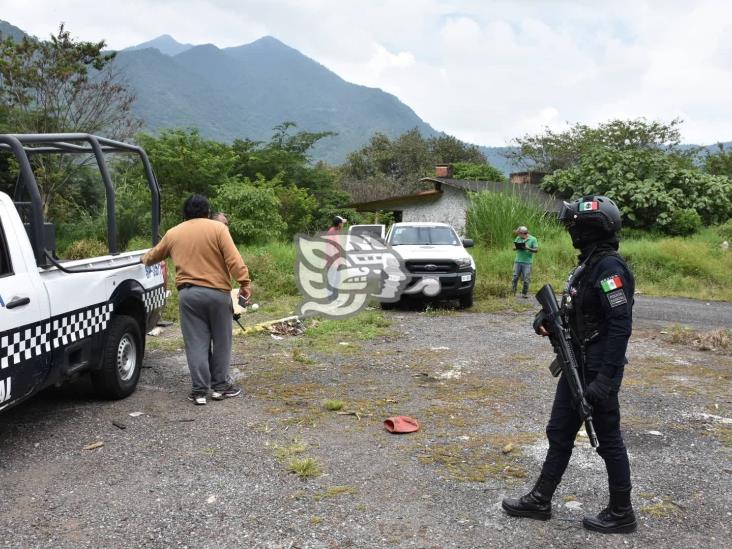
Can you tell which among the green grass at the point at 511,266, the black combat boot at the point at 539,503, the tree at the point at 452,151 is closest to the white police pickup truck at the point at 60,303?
the black combat boot at the point at 539,503

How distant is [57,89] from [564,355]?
Result: 69.7 ft

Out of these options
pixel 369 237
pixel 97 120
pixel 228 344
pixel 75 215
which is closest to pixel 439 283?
pixel 369 237

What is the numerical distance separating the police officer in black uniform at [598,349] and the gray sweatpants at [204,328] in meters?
2.98

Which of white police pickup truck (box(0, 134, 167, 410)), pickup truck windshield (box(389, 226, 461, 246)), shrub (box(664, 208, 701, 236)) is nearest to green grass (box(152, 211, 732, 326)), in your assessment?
shrub (box(664, 208, 701, 236))

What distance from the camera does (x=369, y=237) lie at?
43.0 ft

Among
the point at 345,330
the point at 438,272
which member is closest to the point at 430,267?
the point at 438,272

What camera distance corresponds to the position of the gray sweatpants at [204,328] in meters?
5.45

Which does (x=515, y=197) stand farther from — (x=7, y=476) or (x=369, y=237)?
(x=7, y=476)

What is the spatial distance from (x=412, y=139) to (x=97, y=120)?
125ft

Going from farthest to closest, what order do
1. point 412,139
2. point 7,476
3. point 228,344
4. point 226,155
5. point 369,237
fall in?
point 412,139 → point 226,155 → point 369,237 → point 228,344 → point 7,476

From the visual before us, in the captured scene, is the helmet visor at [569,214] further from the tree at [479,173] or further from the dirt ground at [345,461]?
the tree at [479,173]

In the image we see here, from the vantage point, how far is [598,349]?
131 inches

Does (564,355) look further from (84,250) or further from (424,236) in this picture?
(424,236)

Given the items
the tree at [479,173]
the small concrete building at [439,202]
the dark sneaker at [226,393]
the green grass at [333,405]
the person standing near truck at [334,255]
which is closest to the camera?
the green grass at [333,405]
